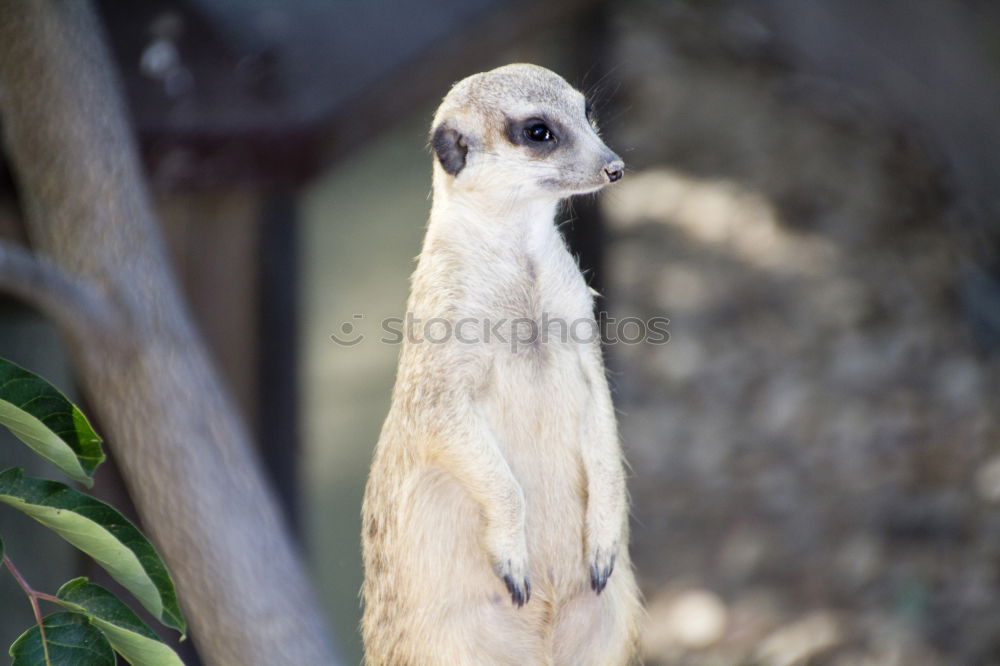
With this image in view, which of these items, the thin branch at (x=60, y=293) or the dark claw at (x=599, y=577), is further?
the thin branch at (x=60, y=293)

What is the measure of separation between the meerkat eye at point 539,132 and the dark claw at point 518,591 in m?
0.45

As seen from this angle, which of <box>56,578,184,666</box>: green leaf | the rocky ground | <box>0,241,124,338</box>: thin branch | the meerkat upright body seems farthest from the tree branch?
the rocky ground

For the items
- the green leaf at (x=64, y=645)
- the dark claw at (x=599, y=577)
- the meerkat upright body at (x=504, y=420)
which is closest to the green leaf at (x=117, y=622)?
the green leaf at (x=64, y=645)

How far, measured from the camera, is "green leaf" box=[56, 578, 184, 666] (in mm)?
1030

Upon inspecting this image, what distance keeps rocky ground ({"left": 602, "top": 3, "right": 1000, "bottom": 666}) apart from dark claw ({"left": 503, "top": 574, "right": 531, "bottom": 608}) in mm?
2677

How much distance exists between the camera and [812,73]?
3.33 metres

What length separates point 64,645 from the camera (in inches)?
40.3

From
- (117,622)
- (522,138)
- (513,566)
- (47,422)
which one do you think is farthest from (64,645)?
(522,138)

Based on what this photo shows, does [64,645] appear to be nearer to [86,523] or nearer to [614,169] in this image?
[86,523]

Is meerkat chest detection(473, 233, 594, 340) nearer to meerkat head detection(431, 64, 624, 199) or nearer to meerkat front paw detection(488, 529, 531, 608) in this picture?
meerkat head detection(431, 64, 624, 199)

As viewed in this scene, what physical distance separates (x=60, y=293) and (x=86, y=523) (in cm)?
72

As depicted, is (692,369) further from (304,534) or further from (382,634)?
(382,634)

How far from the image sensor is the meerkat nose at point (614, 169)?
1086mm

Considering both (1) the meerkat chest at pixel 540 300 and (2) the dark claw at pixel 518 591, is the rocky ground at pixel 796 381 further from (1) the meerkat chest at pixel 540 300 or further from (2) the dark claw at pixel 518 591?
(2) the dark claw at pixel 518 591
